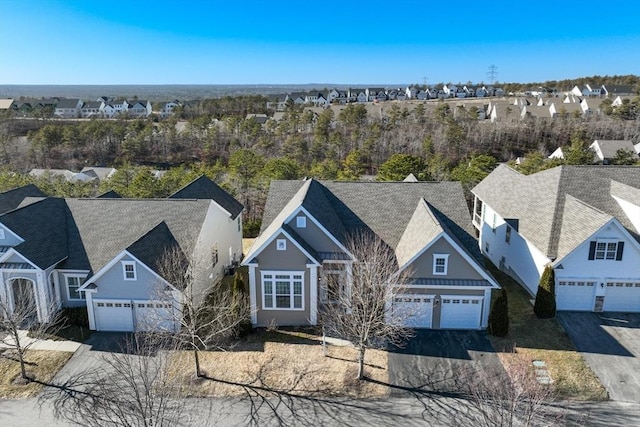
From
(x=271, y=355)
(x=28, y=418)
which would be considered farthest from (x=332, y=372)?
(x=28, y=418)

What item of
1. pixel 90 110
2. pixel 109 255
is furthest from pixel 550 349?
pixel 90 110

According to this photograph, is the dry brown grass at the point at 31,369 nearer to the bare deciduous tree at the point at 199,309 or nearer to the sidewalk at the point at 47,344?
the sidewalk at the point at 47,344

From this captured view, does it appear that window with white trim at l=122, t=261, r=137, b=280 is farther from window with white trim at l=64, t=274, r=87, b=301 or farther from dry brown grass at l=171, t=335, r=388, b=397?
dry brown grass at l=171, t=335, r=388, b=397

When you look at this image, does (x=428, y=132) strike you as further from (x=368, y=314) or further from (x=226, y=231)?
(x=368, y=314)

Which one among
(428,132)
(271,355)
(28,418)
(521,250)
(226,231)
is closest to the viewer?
(28,418)

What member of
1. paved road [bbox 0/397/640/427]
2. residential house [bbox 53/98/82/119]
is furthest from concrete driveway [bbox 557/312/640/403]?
residential house [bbox 53/98/82/119]
